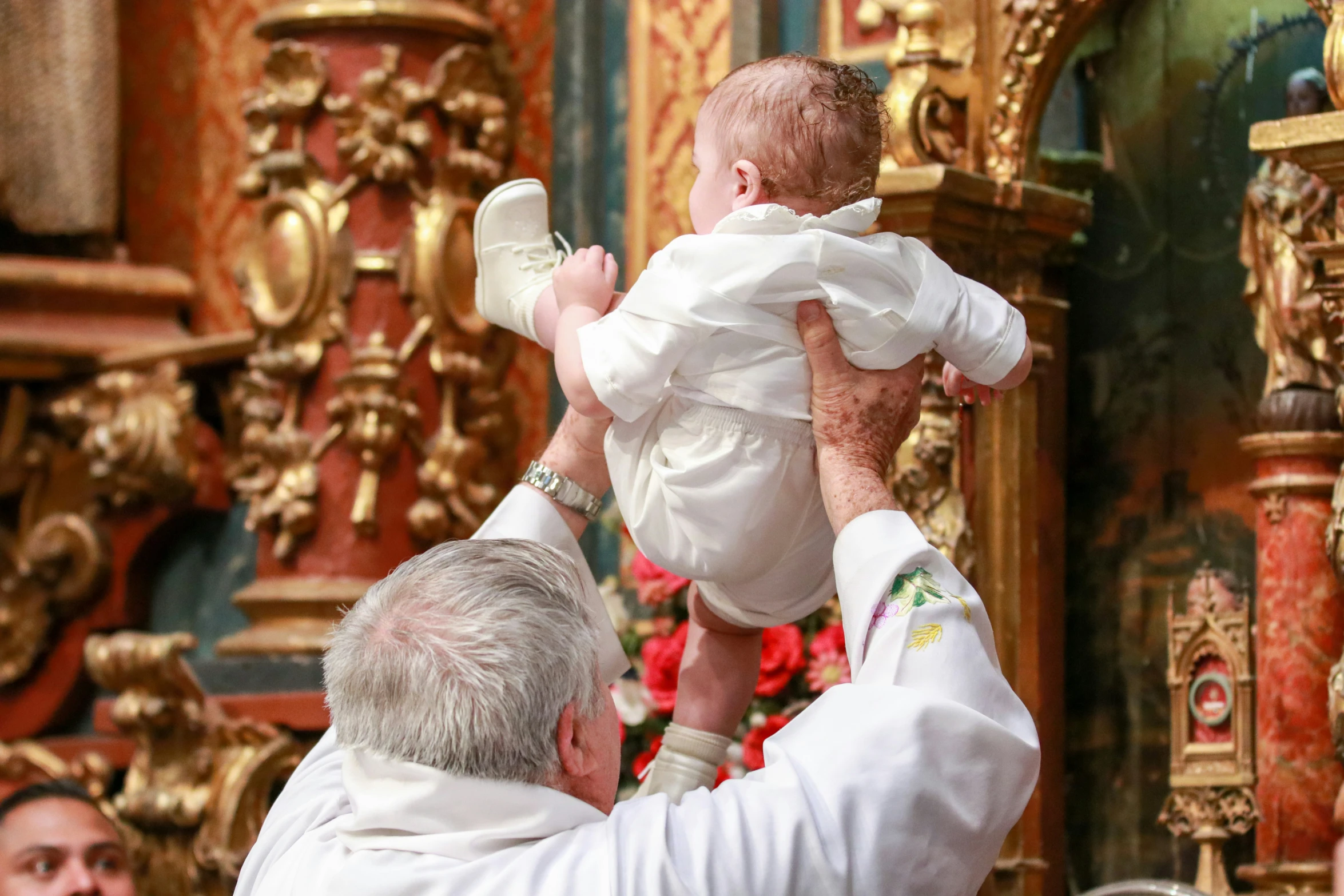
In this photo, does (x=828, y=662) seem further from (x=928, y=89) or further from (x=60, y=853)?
(x=60, y=853)

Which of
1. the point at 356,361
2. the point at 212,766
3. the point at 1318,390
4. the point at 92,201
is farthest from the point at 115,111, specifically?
the point at 1318,390

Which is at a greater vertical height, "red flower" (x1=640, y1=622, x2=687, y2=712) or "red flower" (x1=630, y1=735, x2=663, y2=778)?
"red flower" (x1=640, y1=622, x2=687, y2=712)

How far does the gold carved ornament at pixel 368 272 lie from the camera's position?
3.94 meters

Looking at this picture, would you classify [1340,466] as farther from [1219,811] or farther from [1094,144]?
[1094,144]

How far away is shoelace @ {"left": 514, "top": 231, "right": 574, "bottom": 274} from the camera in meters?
1.98

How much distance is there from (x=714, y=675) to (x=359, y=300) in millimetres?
2214

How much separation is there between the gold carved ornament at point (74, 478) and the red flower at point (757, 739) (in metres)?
1.73

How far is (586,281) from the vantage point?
1.86 meters

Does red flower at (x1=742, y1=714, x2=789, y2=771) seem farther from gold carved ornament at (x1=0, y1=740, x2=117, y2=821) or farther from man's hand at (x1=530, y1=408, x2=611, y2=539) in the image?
gold carved ornament at (x1=0, y1=740, x2=117, y2=821)

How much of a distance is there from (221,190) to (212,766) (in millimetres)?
1511

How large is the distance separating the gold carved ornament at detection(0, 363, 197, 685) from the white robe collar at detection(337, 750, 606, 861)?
9.34 feet

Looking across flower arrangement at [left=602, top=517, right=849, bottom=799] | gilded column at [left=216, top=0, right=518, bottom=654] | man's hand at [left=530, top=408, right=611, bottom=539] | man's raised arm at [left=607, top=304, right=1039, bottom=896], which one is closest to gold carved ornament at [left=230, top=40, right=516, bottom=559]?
gilded column at [left=216, top=0, right=518, bottom=654]

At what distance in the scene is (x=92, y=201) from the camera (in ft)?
15.2

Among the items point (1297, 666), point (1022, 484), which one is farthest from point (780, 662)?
point (1297, 666)
